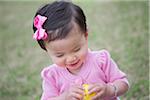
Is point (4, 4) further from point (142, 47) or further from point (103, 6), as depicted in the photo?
point (142, 47)

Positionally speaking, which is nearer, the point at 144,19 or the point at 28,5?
the point at 144,19

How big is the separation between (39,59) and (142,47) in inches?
56.3

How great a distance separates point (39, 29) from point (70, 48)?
218 mm

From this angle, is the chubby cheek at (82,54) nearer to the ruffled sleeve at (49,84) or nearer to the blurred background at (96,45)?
the ruffled sleeve at (49,84)

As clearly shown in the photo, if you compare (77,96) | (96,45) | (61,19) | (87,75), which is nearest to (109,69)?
(87,75)

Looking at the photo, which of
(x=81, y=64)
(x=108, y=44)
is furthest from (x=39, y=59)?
(x=81, y=64)

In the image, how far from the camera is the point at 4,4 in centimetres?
1045

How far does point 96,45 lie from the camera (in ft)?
19.2

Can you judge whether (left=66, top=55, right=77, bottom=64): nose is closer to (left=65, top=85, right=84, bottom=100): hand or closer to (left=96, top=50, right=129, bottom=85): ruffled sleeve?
(left=65, top=85, right=84, bottom=100): hand

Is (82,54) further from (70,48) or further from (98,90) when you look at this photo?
(98,90)

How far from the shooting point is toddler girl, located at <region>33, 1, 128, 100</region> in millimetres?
2406

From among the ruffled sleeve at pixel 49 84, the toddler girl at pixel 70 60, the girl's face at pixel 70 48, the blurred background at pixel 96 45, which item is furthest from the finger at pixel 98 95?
the blurred background at pixel 96 45

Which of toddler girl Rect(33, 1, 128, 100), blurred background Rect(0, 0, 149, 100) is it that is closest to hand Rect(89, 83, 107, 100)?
toddler girl Rect(33, 1, 128, 100)

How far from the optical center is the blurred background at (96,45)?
14.6 feet
